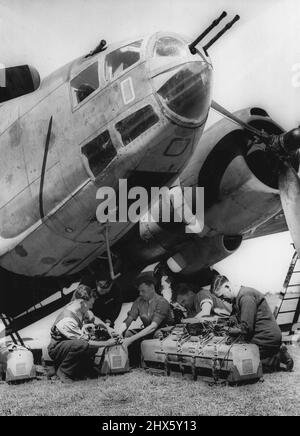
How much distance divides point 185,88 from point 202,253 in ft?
12.4

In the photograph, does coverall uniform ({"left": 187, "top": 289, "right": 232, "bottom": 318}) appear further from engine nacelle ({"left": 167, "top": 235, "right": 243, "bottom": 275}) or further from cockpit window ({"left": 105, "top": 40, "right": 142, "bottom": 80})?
cockpit window ({"left": 105, "top": 40, "right": 142, "bottom": 80})

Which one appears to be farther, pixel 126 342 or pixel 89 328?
pixel 126 342

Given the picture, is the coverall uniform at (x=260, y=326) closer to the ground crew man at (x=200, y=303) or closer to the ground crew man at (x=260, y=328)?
the ground crew man at (x=260, y=328)

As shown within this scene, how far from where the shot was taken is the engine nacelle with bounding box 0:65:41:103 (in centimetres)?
641

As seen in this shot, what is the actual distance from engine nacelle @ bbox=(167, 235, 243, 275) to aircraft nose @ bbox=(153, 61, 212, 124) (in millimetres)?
3214

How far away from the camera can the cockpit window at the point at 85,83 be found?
5340 mm

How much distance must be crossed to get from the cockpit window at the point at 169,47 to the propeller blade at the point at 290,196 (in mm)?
2701

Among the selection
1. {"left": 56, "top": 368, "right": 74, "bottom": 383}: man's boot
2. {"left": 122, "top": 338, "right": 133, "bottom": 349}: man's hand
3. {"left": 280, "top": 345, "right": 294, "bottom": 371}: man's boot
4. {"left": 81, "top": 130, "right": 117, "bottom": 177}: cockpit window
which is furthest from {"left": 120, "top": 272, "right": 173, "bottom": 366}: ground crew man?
{"left": 81, "top": 130, "right": 117, "bottom": 177}: cockpit window

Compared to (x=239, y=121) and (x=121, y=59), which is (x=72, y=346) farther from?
(x=239, y=121)

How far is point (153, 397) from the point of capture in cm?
562

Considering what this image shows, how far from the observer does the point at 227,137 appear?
268 inches
